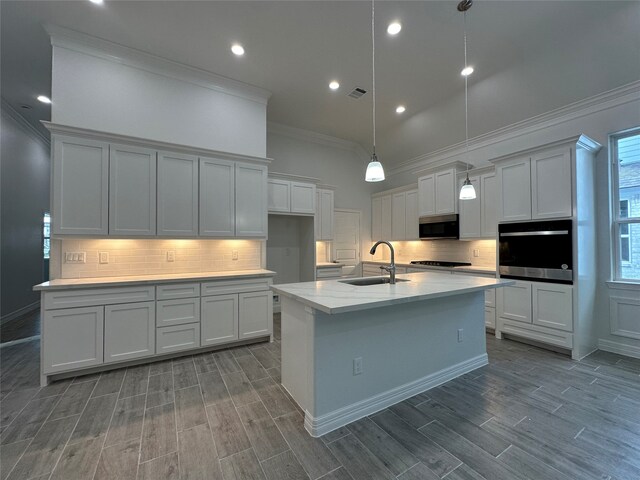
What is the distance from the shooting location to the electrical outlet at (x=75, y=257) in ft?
9.98

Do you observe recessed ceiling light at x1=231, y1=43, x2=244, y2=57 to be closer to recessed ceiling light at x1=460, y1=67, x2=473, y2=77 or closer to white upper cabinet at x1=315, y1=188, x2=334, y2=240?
A: white upper cabinet at x1=315, y1=188, x2=334, y2=240

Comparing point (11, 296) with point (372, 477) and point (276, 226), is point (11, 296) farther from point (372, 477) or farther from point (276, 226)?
point (372, 477)

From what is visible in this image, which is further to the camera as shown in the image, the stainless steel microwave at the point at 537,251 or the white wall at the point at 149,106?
the stainless steel microwave at the point at 537,251

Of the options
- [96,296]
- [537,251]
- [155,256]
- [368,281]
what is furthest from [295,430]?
[537,251]

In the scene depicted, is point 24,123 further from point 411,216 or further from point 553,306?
point 553,306

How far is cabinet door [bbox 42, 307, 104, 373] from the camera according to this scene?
8.48 feet

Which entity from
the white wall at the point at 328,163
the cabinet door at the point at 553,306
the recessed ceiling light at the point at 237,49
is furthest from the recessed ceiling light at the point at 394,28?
the cabinet door at the point at 553,306

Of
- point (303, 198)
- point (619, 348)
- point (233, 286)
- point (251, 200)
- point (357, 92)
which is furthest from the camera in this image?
point (303, 198)

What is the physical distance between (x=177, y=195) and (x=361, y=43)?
291 cm

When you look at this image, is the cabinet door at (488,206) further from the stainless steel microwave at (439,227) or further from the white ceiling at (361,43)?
the white ceiling at (361,43)

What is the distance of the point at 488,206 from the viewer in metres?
4.29

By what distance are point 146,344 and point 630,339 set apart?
18.7ft

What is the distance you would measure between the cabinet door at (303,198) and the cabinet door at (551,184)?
3281mm

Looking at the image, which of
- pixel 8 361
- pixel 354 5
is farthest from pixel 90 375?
pixel 354 5
